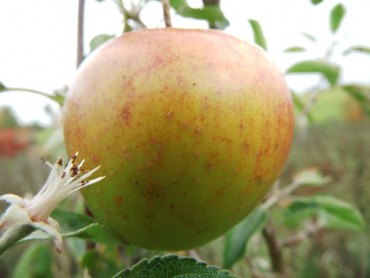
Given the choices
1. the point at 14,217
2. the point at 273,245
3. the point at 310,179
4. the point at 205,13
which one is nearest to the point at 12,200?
the point at 14,217

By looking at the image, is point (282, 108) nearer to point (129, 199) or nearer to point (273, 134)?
point (273, 134)

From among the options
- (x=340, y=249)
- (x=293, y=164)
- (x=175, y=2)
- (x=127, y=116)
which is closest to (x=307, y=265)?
(x=340, y=249)

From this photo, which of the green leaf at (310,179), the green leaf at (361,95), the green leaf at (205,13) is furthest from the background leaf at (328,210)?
the green leaf at (205,13)

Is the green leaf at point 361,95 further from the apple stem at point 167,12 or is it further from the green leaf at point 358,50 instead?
the apple stem at point 167,12

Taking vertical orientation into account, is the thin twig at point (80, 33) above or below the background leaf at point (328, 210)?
above

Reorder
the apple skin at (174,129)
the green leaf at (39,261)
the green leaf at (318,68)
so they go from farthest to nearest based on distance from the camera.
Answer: the green leaf at (39,261), the green leaf at (318,68), the apple skin at (174,129)

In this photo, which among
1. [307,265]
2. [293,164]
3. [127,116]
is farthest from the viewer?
[293,164]
